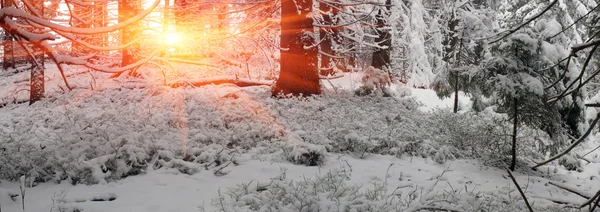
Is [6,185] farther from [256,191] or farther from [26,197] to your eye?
[256,191]

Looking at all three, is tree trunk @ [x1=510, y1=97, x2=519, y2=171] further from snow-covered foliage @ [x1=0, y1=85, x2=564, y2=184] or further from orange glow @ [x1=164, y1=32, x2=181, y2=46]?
orange glow @ [x1=164, y1=32, x2=181, y2=46]

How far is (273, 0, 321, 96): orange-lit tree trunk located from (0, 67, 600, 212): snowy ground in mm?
2209

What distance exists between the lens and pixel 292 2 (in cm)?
1007

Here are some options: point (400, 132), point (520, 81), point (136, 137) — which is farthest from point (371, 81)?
point (136, 137)

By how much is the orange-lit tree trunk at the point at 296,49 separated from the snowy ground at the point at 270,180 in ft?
7.25

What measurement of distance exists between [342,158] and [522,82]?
10.9 feet

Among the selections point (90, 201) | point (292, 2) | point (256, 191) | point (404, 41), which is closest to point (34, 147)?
point (90, 201)

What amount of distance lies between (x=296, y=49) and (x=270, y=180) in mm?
5286

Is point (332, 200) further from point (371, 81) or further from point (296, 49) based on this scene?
point (371, 81)

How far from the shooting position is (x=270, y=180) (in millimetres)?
5336

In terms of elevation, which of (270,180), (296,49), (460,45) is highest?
(460,45)

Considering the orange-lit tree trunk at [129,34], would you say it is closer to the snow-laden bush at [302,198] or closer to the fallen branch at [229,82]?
the fallen branch at [229,82]

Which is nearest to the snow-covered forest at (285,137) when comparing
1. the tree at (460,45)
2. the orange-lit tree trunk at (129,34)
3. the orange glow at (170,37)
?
the orange glow at (170,37)

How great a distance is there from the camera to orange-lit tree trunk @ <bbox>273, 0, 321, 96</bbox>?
10008mm
